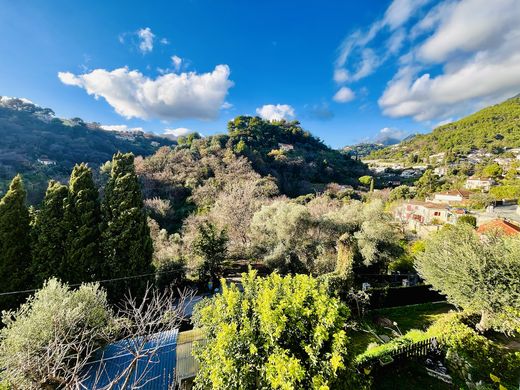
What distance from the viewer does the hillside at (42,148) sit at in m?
30.8

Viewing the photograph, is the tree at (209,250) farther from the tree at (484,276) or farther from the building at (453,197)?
the building at (453,197)

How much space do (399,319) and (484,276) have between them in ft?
15.5

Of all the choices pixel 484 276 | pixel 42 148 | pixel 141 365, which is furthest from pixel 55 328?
pixel 42 148

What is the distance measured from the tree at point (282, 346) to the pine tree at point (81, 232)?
9.17 m

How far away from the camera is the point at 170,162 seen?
1454 inches

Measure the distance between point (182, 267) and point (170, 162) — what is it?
1025 inches

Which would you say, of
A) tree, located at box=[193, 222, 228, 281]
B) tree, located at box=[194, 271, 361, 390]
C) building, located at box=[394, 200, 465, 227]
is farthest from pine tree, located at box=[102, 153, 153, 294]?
building, located at box=[394, 200, 465, 227]

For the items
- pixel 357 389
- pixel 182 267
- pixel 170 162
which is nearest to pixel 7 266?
pixel 182 267

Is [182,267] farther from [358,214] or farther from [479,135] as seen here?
[479,135]

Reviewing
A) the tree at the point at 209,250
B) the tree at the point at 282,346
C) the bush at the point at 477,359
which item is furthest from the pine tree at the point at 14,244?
the bush at the point at 477,359

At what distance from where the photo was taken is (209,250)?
50.1ft

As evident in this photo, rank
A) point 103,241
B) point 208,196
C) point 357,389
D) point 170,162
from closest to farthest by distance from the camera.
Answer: point 357,389
point 103,241
point 208,196
point 170,162

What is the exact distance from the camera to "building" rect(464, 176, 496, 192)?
145ft

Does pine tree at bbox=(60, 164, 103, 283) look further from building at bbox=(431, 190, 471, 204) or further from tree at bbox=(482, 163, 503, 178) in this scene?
tree at bbox=(482, 163, 503, 178)
